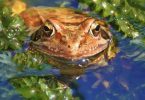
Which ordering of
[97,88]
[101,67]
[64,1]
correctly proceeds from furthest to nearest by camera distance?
[64,1] < [101,67] < [97,88]

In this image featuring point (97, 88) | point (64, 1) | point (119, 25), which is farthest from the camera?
point (64, 1)

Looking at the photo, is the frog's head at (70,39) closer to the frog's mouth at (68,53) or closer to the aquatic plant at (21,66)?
the frog's mouth at (68,53)

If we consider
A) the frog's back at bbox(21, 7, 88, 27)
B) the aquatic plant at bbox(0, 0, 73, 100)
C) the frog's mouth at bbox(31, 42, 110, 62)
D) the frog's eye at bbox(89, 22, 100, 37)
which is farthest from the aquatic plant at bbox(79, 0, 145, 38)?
the aquatic plant at bbox(0, 0, 73, 100)

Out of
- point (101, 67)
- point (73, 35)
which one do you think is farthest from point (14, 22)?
point (101, 67)

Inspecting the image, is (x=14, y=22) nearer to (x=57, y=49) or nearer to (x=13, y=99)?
(x=57, y=49)

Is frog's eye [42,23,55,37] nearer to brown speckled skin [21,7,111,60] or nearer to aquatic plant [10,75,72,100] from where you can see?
brown speckled skin [21,7,111,60]

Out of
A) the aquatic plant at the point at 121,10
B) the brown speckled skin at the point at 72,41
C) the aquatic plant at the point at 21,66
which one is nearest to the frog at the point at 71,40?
the brown speckled skin at the point at 72,41

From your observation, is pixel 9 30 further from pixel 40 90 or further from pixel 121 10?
A: pixel 121 10
